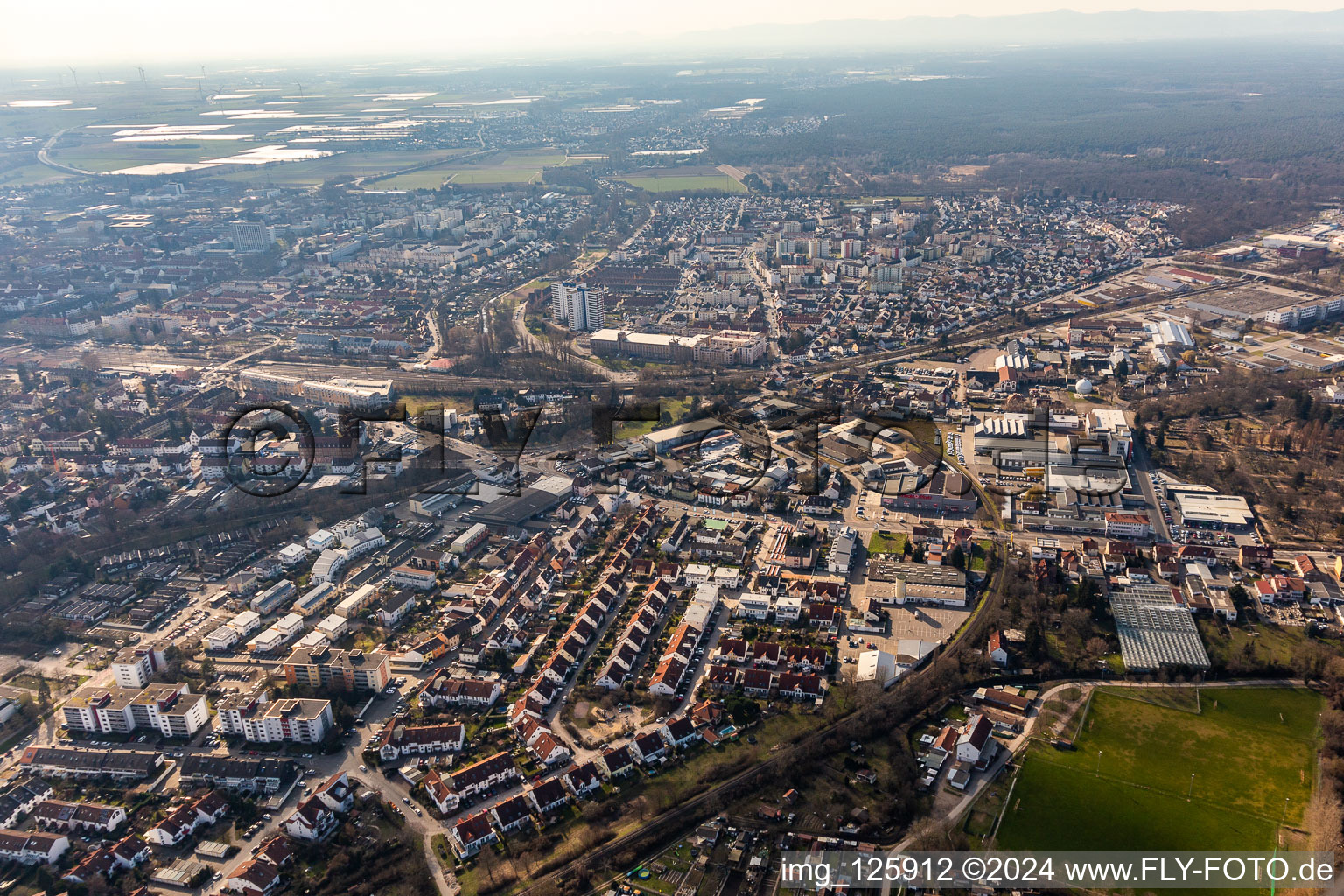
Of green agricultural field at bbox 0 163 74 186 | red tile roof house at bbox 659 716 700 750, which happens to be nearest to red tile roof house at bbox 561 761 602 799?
red tile roof house at bbox 659 716 700 750

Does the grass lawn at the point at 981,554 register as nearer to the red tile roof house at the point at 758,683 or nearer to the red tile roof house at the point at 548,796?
the red tile roof house at the point at 758,683

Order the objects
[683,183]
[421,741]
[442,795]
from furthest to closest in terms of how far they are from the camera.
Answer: [683,183], [421,741], [442,795]

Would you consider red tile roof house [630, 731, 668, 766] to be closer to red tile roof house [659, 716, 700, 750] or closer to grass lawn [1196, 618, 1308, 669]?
red tile roof house [659, 716, 700, 750]

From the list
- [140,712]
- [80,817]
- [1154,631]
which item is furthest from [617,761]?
[1154,631]

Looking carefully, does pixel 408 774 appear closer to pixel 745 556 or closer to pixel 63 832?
pixel 63 832

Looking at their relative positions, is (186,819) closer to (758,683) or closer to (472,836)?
(472,836)

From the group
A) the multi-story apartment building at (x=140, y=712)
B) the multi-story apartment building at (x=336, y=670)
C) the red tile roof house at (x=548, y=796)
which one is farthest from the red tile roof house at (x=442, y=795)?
the multi-story apartment building at (x=140, y=712)
